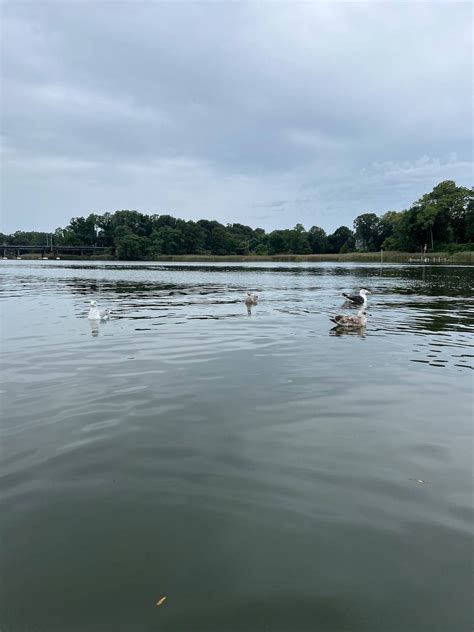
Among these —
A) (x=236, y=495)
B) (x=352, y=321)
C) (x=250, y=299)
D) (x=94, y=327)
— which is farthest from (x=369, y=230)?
(x=236, y=495)

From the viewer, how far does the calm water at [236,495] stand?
332 centimetres

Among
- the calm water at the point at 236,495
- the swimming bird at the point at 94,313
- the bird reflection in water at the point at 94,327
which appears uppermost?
the swimming bird at the point at 94,313

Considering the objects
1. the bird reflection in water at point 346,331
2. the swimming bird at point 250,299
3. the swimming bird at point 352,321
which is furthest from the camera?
the swimming bird at point 250,299

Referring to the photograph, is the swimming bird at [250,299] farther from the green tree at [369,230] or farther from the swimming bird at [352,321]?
the green tree at [369,230]

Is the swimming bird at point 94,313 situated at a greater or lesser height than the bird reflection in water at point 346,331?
greater

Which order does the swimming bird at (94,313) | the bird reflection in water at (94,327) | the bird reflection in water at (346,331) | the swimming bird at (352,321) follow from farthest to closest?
the swimming bird at (94,313)
the swimming bird at (352,321)
the bird reflection in water at (346,331)
the bird reflection in water at (94,327)

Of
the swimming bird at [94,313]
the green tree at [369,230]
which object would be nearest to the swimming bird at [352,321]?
the swimming bird at [94,313]

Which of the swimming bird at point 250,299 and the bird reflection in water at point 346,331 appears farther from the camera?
the swimming bird at point 250,299

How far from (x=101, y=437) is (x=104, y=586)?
9.90 ft

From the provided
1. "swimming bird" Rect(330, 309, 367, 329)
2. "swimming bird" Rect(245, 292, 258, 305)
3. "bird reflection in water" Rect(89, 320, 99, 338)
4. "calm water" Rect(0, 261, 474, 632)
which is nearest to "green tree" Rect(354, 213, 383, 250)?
"swimming bird" Rect(245, 292, 258, 305)

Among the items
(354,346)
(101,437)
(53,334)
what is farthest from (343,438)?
(53,334)

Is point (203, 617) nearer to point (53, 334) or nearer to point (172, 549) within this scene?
point (172, 549)

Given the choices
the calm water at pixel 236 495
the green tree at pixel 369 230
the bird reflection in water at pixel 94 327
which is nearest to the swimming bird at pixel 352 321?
the calm water at pixel 236 495

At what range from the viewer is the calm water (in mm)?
3318
